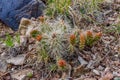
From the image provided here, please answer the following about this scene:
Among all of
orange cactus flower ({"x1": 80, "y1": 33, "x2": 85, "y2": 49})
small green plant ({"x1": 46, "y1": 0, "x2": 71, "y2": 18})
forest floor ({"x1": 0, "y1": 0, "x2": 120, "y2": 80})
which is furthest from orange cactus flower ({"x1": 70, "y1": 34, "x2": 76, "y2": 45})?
small green plant ({"x1": 46, "y1": 0, "x2": 71, "y2": 18})

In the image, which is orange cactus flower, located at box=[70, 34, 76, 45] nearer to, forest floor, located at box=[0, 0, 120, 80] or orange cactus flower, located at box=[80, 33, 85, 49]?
orange cactus flower, located at box=[80, 33, 85, 49]

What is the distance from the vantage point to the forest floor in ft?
11.8

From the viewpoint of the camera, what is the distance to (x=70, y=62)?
3719 mm

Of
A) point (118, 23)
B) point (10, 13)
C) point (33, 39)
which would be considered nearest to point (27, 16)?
point (10, 13)

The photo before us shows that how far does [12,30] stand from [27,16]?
348 mm

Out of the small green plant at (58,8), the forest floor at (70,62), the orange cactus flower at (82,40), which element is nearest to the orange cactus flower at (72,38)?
the orange cactus flower at (82,40)

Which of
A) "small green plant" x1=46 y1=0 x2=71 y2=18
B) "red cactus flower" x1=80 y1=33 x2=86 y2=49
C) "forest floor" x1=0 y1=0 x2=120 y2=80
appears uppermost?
"small green plant" x1=46 y1=0 x2=71 y2=18

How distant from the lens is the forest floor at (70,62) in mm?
3607

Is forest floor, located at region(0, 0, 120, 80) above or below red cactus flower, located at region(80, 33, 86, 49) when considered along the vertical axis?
below

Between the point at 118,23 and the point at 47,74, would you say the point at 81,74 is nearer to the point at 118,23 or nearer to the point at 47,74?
the point at 47,74

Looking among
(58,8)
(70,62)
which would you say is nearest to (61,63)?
(70,62)

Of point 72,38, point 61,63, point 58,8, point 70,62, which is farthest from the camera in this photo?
point 58,8

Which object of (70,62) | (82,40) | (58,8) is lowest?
(70,62)

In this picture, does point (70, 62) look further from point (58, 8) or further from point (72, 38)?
point (58, 8)
